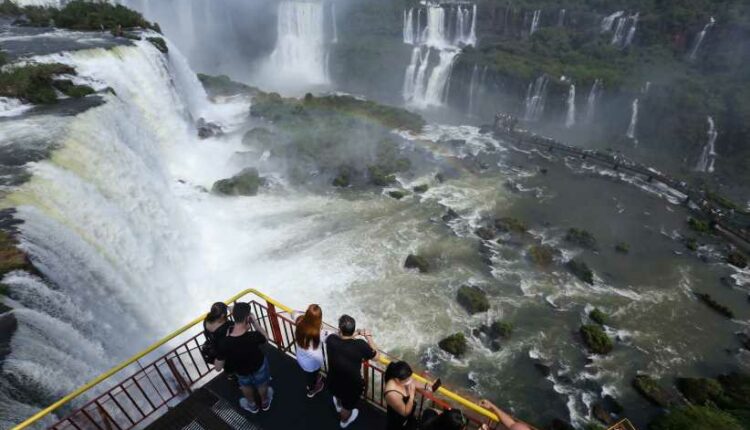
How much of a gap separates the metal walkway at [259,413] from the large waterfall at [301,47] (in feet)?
158

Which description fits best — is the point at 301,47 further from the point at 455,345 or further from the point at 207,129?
the point at 455,345

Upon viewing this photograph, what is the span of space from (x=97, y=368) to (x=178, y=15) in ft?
180

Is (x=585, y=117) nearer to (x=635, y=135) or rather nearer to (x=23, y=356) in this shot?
(x=635, y=135)

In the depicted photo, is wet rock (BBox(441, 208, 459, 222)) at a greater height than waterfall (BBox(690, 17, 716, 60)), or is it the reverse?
waterfall (BBox(690, 17, 716, 60))

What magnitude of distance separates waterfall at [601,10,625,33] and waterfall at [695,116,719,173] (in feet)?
59.1

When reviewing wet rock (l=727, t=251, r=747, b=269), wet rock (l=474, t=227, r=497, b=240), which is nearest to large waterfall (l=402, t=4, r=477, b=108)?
wet rock (l=474, t=227, r=497, b=240)

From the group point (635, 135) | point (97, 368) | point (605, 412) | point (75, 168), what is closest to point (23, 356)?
point (97, 368)

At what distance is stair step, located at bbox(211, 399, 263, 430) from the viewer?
6.12 metres

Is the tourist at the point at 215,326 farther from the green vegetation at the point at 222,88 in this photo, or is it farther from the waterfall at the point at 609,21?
the waterfall at the point at 609,21

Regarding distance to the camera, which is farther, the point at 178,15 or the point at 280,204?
the point at 178,15

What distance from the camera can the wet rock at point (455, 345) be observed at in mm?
13688

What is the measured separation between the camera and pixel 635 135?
32.8 metres

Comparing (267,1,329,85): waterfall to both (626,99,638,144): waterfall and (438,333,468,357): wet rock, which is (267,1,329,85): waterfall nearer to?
(626,99,638,144): waterfall

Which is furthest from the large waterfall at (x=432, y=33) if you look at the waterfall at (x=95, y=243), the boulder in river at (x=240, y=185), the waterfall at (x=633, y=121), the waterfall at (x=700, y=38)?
the waterfall at (x=95, y=243)
